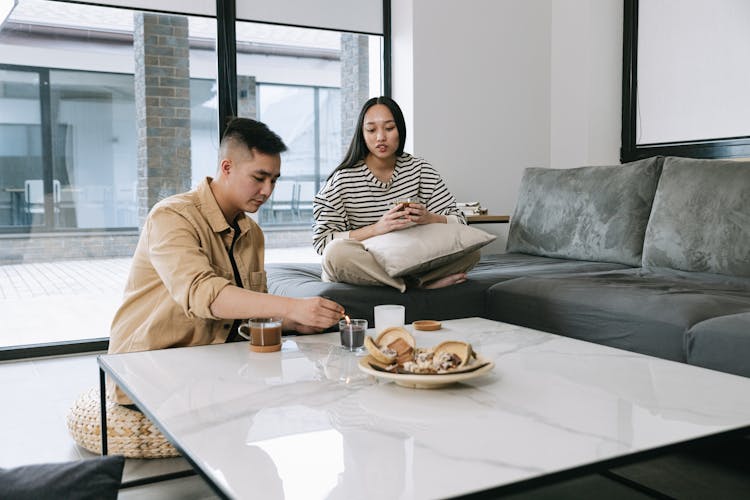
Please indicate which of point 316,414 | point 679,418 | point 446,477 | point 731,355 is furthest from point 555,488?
point 446,477

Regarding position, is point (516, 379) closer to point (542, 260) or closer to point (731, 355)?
point (731, 355)

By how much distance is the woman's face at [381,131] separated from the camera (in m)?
3.25

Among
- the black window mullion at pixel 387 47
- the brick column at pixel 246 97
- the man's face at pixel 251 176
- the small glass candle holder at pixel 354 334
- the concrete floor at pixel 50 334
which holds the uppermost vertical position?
the black window mullion at pixel 387 47

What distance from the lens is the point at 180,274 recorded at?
1.81 m

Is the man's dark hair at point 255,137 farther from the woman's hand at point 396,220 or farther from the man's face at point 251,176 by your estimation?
the woman's hand at point 396,220

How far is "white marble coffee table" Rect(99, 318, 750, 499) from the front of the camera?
99 centimetres

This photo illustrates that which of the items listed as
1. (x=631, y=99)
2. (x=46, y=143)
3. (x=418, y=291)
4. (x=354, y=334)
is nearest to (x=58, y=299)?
(x=46, y=143)

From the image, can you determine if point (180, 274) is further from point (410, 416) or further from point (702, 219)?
point (702, 219)

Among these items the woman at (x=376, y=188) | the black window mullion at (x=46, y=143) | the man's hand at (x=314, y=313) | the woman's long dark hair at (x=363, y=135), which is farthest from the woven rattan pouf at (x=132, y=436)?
the black window mullion at (x=46, y=143)

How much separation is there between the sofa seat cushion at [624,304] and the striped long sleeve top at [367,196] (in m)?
0.55

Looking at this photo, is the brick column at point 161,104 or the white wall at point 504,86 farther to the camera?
the white wall at point 504,86

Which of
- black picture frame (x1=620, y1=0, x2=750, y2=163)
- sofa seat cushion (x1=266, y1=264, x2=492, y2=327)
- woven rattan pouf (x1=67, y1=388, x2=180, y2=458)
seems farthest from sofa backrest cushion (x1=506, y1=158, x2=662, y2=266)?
woven rattan pouf (x1=67, y1=388, x2=180, y2=458)

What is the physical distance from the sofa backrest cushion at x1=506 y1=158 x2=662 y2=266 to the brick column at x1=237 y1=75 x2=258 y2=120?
163cm

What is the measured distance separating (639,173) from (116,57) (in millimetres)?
2777
